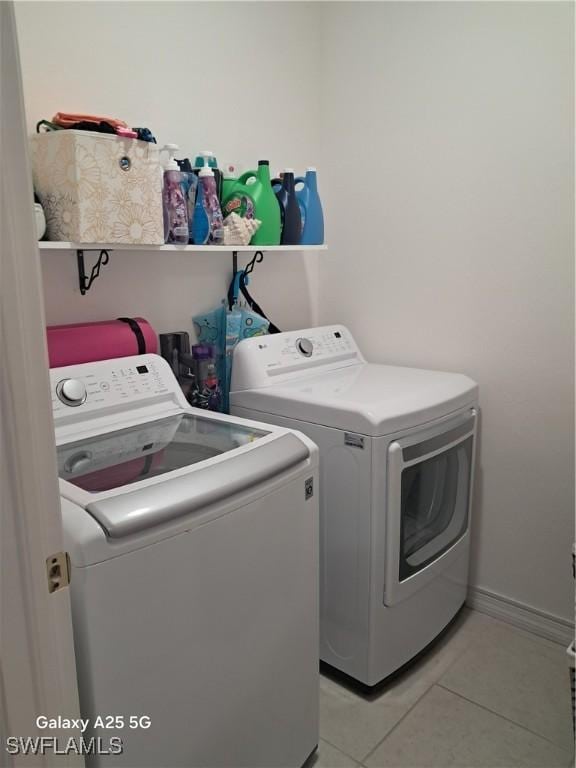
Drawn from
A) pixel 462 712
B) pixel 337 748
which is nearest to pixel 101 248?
pixel 337 748

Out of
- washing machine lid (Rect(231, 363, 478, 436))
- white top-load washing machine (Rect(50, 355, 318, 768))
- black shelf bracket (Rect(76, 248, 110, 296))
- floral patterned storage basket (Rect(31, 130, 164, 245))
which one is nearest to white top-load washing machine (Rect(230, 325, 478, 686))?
washing machine lid (Rect(231, 363, 478, 436))

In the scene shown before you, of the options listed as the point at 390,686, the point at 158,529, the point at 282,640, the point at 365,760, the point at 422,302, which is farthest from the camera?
the point at 422,302

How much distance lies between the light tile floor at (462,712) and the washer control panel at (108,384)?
1.18m

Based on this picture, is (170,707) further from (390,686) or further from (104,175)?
(104,175)

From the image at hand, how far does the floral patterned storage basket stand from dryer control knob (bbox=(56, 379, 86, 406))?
1.24 ft

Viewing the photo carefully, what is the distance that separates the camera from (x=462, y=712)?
6.08 ft

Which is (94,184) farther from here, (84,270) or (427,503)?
(427,503)

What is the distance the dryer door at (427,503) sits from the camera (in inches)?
70.5

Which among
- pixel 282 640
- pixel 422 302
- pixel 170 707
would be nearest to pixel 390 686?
pixel 282 640

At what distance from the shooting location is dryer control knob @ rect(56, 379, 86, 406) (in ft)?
5.02

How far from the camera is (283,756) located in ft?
5.00

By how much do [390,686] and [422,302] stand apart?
4.70 feet

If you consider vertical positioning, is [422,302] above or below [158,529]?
above

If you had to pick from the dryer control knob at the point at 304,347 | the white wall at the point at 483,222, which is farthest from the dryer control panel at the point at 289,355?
the white wall at the point at 483,222
